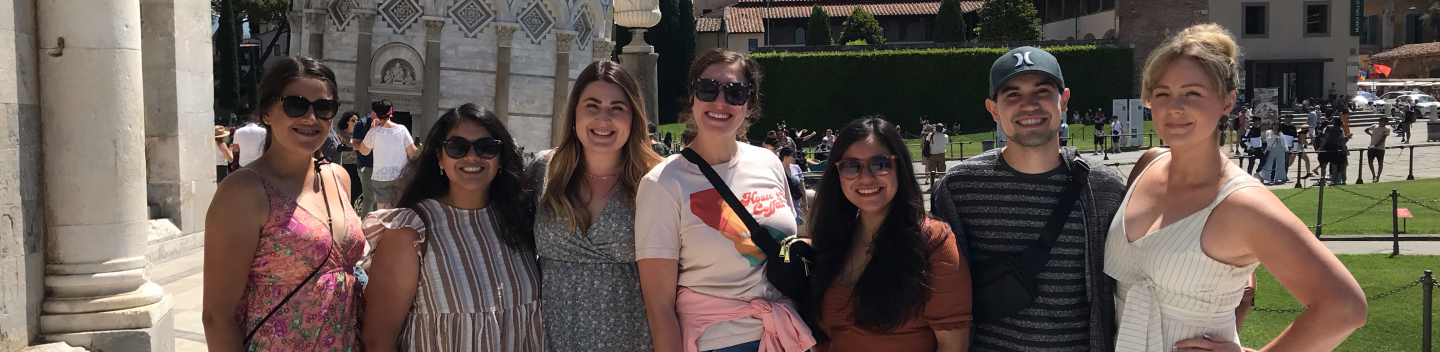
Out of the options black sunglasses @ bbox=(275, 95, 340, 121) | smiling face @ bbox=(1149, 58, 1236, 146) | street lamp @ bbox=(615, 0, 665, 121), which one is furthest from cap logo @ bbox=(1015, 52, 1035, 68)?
street lamp @ bbox=(615, 0, 665, 121)

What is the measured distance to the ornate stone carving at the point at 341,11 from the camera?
1783 cm

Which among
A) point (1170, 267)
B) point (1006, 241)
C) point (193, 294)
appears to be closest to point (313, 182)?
point (1006, 241)

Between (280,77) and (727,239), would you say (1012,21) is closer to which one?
(727,239)

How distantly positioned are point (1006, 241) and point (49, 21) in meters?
4.09

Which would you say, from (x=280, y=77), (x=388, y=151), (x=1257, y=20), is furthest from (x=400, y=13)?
(x=1257, y=20)

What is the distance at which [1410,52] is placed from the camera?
2501 inches

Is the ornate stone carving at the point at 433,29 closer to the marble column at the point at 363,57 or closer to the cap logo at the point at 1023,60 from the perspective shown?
the marble column at the point at 363,57

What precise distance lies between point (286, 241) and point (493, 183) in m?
0.67

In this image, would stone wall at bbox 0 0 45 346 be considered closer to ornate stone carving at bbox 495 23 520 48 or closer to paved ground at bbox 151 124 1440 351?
paved ground at bbox 151 124 1440 351

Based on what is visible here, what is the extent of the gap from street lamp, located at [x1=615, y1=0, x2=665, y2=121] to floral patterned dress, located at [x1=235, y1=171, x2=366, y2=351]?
15.1 m

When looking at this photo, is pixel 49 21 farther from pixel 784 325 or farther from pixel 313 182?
pixel 784 325

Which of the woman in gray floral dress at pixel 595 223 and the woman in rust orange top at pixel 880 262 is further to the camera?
the woman in gray floral dress at pixel 595 223

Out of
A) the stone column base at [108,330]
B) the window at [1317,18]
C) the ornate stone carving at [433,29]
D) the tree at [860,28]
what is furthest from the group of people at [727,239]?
the tree at [860,28]

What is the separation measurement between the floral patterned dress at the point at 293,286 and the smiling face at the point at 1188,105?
254cm
